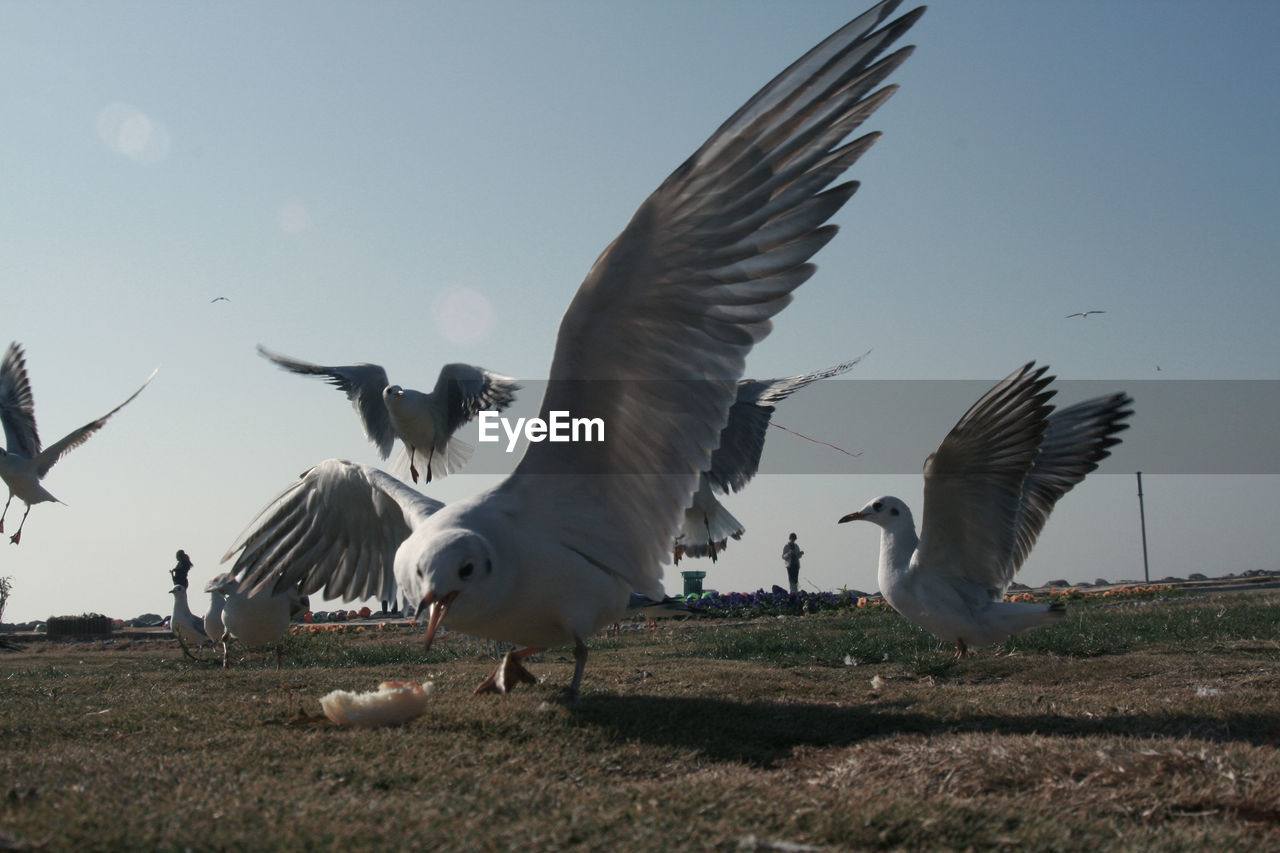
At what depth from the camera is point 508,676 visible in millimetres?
4723

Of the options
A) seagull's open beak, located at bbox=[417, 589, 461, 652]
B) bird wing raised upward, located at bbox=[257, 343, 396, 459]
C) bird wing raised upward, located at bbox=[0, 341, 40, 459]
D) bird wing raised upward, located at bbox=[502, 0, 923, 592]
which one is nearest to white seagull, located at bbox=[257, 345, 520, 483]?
bird wing raised upward, located at bbox=[257, 343, 396, 459]

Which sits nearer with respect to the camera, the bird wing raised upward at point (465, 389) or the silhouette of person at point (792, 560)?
the bird wing raised upward at point (465, 389)

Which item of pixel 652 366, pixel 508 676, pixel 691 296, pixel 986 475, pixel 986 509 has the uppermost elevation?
pixel 691 296

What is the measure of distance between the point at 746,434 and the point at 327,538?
808 centimetres

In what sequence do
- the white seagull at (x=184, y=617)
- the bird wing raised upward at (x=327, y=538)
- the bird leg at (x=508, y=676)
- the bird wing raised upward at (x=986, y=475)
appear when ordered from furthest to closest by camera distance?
the white seagull at (x=184, y=617) < the bird wing raised upward at (x=986, y=475) < the bird wing raised upward at (x=327, y=538) < the bird leg at (x=508, y=676)

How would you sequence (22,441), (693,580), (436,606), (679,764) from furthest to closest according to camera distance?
(693,580)
(22,441)
(436,606)
(679,764)

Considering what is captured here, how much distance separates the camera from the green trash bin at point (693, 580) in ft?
64.4

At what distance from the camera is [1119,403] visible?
7578mm

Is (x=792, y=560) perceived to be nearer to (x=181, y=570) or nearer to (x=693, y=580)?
(x=693, y=580)

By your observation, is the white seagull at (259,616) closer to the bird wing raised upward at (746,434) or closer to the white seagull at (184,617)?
the white seagull at (184,617)

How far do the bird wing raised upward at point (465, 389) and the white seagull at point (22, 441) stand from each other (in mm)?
6074

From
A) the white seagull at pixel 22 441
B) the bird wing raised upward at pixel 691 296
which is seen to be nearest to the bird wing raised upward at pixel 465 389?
the white seagull at pixel 22 441

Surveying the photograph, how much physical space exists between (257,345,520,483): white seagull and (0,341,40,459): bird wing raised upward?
20.1 feet

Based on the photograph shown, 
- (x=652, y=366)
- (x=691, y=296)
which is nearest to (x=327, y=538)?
(x=652, y=366)
